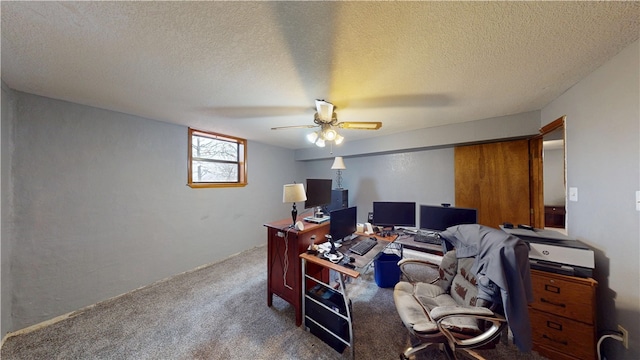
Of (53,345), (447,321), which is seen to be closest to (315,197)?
(447,321)

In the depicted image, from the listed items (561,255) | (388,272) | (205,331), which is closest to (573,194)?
(561,255)

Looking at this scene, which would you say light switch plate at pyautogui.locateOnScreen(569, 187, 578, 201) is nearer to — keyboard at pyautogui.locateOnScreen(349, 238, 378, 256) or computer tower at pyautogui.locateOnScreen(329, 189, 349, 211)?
keyboard at pyautogui.locateOnScreen(349, 238, 378, 256)

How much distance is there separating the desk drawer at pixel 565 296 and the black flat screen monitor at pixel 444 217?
0.89 metres

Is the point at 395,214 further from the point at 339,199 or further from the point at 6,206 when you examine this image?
the point at 6,206

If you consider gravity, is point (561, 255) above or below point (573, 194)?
below

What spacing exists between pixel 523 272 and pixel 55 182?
13.8ft

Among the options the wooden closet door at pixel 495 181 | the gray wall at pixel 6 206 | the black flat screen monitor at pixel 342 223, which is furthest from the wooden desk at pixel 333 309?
the gray wall at pixel 6 206

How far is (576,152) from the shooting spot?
5.57ft

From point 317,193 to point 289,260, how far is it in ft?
3.20

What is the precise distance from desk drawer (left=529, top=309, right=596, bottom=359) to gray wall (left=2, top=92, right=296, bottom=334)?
13.6ft

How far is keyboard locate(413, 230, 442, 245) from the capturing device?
238cm

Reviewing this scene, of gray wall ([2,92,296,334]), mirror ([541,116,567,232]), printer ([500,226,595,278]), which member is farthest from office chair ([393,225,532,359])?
gray wall ([2,92,296,334])

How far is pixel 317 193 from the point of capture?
2.64 metres

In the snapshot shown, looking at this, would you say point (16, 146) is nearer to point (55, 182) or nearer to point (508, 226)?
point (55, 182)
